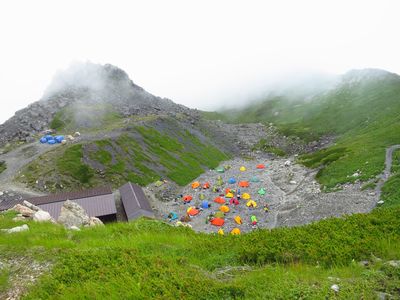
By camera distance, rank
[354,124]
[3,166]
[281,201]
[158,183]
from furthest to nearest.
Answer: [354,124]
[158,183]
[3,166]
[281,201]

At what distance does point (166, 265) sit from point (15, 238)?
796 centimetres

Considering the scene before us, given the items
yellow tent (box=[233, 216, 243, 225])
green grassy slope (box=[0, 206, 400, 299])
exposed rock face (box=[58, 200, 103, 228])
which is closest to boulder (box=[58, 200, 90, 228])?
exposed rock face (box=[58, 200, 103, 228])

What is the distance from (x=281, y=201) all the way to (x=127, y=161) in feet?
152

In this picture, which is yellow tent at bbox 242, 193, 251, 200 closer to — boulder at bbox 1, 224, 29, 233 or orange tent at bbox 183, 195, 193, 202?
orange tent at bbox 183, 195, 193, 202

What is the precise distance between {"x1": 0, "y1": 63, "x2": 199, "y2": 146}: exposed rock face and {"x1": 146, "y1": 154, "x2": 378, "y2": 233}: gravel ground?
65612 millimetres

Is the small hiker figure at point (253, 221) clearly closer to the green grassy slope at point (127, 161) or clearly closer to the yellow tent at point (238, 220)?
the yellow tent at point (238, 220)

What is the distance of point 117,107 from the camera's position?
151125 millimetres

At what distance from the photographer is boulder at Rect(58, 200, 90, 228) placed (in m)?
23.2

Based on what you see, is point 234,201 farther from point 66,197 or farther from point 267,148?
point 267,148

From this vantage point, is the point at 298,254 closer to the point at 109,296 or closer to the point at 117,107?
the point at 109,296

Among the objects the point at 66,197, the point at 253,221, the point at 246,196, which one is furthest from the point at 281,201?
the point at 66,197

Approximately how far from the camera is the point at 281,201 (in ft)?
212

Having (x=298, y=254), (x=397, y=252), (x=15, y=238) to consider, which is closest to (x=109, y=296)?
(x=298, y=254)

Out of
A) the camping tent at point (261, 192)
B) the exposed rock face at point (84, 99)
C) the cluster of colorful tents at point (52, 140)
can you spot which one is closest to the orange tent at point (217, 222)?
the camping tent at point (261, 192)
